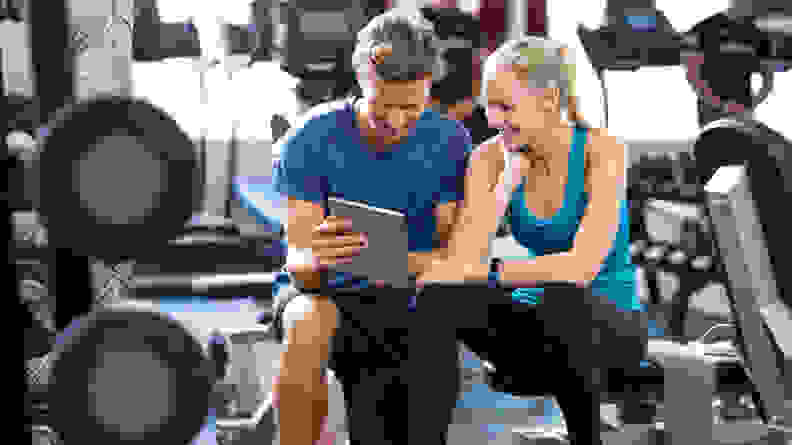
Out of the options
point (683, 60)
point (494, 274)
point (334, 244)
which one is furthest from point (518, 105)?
point (683, 60)

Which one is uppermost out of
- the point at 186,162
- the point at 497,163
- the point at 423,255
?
the point at 186,162

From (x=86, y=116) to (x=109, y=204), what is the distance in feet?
0.26

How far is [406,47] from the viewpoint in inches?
63.4

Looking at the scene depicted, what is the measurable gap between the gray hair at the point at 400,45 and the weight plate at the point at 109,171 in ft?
2.59

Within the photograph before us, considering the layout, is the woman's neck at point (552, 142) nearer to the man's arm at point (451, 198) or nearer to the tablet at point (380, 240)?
the man's arm at point (451, 198)

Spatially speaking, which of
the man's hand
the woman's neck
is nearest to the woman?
the woman's neck

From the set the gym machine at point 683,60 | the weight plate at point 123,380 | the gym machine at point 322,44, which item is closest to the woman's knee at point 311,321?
the weight plate at point 123,380

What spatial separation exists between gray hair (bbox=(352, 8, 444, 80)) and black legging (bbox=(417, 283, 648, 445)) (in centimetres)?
39

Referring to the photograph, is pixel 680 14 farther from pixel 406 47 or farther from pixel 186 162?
pixel 186 162

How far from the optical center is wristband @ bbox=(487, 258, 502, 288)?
4.98ft

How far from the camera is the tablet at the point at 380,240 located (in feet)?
5.01

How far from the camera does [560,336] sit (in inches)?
58.2

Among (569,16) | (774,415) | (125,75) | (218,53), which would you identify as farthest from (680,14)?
(125,75)

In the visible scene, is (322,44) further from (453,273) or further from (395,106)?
(453,273)
